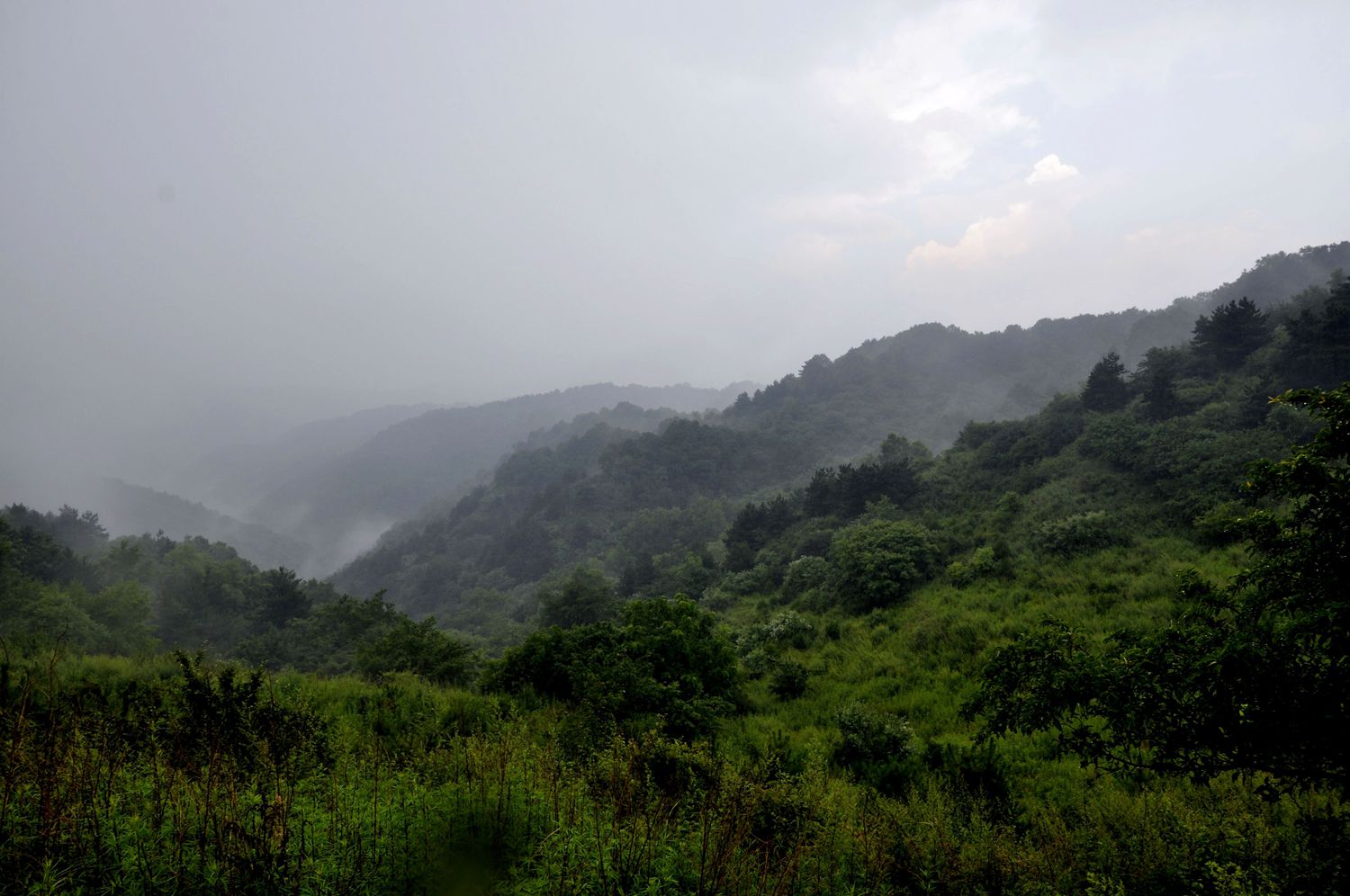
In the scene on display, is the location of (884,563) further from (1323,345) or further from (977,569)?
(1323,345)

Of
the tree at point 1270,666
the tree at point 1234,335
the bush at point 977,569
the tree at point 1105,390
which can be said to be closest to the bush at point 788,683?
the bush at point 977,569

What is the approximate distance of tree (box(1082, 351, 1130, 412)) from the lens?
31656 mm

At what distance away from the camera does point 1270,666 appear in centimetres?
321

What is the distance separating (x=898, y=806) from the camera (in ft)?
19.5

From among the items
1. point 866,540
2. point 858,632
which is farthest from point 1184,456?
point 858,632

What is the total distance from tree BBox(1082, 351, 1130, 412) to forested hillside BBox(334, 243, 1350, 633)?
1498cm

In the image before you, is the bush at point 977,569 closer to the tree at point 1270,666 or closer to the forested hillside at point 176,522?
the tree at point 1270,666

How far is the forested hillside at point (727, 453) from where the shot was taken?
6844cm

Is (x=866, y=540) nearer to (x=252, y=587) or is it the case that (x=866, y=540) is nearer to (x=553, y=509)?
(x=252, y=587)

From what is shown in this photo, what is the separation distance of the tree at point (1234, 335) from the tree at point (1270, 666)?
3779cm

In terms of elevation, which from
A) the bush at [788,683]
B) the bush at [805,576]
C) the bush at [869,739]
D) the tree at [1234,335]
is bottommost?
the bush at [805,576]

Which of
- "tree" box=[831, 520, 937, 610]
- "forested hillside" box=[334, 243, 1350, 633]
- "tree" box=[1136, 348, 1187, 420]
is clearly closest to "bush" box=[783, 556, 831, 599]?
"tree" box=[831, 520, 937, 610]

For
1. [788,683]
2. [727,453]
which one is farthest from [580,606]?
[727,453]

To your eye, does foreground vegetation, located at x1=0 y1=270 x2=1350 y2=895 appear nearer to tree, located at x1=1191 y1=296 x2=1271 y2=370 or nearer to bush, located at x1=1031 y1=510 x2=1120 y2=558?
bush, located at x1=1031 y1=510 x2=1120 y2=558
